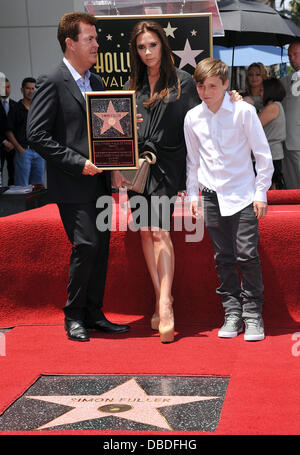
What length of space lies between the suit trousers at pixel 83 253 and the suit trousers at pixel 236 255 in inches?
26.1

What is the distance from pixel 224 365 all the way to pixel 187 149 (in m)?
1.29

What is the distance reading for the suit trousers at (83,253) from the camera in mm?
4250

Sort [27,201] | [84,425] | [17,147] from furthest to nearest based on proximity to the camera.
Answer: [17,147]
[27,201]
[84,425]

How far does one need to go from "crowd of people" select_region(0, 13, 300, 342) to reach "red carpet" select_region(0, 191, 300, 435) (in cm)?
18

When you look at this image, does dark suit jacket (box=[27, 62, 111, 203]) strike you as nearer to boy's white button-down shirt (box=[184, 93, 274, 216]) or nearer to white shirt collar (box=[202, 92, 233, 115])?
boy's white button-down shirt (box=[184, 93, 274, 216])

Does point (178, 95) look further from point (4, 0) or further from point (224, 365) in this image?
point (4, 0)

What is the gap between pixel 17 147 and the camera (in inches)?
376

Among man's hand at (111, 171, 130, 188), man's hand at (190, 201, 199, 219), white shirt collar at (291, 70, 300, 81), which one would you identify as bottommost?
man's hand at (190, 201, 199, 219)

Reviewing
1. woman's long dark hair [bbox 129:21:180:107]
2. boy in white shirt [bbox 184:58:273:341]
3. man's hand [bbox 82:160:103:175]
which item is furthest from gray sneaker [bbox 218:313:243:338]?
woman's long dark hair [bbox 129:21:180:107]

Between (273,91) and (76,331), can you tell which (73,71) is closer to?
(76,331)

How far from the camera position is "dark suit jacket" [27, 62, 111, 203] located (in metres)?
4.12

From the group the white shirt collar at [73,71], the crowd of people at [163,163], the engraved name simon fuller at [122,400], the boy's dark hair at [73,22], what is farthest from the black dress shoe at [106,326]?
the boy's dark hair at [73,22]

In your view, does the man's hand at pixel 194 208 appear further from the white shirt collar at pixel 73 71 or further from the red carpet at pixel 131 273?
the white shirt collar at pixel 73 71

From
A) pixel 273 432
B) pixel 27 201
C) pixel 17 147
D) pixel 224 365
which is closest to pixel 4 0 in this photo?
pixel 17 147
